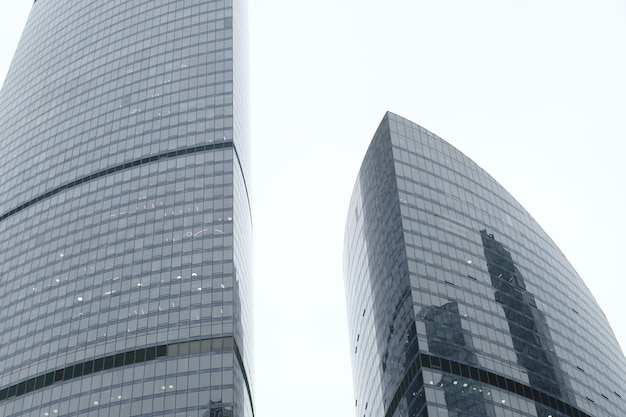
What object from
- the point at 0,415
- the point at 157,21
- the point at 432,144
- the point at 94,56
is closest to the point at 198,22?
the point at 157,21

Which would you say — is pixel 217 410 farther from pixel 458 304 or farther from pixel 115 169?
pixel 115 169

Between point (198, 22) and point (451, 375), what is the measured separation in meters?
82.0

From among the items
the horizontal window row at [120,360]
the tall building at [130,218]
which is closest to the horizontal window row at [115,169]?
the tall building at [130,218]

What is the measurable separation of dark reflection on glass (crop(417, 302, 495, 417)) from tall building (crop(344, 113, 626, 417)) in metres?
0.14

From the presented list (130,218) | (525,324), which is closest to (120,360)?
(130,218)

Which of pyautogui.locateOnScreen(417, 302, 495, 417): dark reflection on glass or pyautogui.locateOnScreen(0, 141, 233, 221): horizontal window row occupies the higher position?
pyautogui.locateOnScreen(0, 141, 233, 221): horizontal window row

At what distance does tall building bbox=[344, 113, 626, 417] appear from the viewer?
110 metres

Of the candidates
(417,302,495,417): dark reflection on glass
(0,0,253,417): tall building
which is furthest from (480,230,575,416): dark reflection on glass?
(0,0,253,417): tall building

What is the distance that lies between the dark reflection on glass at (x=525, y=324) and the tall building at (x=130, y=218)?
114 ft

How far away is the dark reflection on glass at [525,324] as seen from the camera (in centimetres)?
11488

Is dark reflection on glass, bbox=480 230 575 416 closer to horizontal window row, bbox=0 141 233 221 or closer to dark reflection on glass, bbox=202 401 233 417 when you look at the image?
dark reflection on glass, bbox=202 401 233 417

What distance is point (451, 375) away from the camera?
10769 cm

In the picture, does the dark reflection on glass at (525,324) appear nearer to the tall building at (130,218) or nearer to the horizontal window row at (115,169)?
the tall building at (130,218)

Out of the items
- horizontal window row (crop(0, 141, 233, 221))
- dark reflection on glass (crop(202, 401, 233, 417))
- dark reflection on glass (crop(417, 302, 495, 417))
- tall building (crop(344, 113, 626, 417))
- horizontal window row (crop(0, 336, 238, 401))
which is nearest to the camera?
dark reflection on glass (crop(417, 302, 495, 417))
